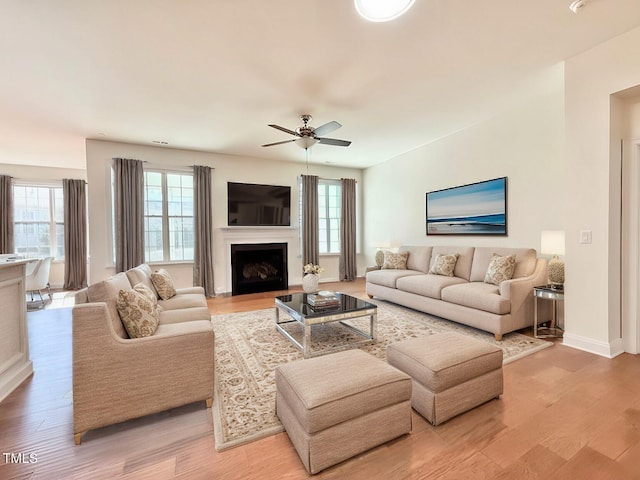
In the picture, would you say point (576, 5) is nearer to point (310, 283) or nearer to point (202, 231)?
point (310, 283)

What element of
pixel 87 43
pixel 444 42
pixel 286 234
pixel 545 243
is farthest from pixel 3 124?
pixel 545 243

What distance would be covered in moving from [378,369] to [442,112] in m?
3.72

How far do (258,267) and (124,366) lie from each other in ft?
15.2

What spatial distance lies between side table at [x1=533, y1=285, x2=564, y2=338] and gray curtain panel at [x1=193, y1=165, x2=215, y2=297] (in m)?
5.14

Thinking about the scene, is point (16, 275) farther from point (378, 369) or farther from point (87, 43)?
point (378, 369)

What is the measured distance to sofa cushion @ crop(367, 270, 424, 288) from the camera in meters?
4.75

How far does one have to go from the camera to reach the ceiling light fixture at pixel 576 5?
Result: 2.09 meters

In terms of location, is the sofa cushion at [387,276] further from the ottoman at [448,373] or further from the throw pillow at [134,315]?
the throw pillow at [134,315]

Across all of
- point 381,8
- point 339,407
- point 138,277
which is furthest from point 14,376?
point 381,8

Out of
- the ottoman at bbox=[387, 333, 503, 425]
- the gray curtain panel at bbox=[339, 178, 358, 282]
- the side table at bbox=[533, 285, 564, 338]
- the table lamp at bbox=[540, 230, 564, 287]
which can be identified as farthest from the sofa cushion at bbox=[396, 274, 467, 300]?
the gray curtain panel at bbox=[339, 178, 358, 282]

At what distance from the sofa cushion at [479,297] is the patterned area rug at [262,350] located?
34 cm

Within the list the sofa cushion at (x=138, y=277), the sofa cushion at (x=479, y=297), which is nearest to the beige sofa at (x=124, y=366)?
the sofa cushion at (x=138, y=277)

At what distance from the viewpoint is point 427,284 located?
4.07 m

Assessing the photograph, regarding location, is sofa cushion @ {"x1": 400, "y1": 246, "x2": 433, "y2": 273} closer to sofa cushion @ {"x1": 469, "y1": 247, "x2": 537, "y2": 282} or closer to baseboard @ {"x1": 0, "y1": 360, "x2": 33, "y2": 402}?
sofa cushion @ {"x1": 469, "y1": 247, "x2": 537, "y2": 282}
